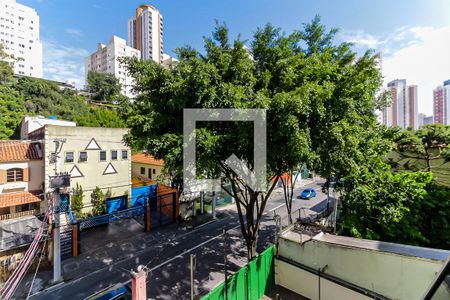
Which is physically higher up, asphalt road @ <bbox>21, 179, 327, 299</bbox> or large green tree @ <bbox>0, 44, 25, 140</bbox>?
large green tree @ <bbox>0, 44, 25, 140</bbox>

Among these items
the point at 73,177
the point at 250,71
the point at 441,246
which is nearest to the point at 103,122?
the point at 73,177

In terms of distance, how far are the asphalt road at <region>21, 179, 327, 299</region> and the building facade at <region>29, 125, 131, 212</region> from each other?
553 centimetres

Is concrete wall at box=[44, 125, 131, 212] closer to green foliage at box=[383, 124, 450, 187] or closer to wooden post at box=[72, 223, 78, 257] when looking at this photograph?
wooden post at box=[72, 223, 78, 257]

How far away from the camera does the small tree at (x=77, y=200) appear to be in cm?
1522

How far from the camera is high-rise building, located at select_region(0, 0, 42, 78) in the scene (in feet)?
228

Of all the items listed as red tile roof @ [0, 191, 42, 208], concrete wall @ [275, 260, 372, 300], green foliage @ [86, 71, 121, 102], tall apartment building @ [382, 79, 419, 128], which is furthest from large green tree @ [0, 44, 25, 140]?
tall apartment building @ [382, 79, 419, 128]

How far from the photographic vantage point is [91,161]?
16672mm

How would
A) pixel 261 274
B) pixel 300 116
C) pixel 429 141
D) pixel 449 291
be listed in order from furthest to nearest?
pixel 429 141
pixel 261 274
pixel 300 116
pixel 449 291

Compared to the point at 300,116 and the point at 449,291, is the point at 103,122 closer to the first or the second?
the point at 300,116

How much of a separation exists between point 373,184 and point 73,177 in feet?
57.8

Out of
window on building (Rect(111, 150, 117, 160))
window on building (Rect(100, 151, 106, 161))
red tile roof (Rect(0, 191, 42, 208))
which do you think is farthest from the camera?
window on building (Rect(111, 150, 117, 160))

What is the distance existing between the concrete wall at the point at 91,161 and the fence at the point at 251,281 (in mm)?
11734

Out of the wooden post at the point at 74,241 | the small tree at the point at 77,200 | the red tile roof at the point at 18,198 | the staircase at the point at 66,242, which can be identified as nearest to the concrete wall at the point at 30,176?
the red tile roof at the point at 18,198

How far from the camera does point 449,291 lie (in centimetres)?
193
